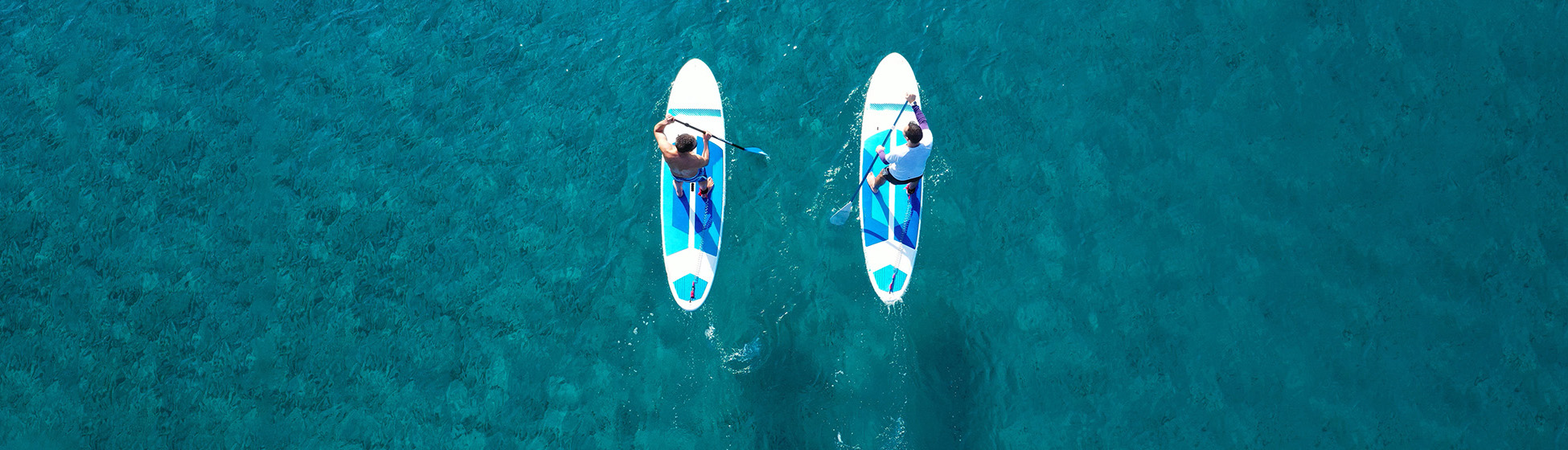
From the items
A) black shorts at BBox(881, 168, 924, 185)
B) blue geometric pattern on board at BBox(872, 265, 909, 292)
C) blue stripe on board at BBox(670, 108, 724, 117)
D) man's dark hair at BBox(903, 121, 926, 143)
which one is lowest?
blue geometric pattern on board at BBox(872, 265, 909, 292)

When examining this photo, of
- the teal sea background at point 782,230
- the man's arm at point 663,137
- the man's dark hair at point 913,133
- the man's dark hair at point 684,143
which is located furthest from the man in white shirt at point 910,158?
the man's arm at point 663,137

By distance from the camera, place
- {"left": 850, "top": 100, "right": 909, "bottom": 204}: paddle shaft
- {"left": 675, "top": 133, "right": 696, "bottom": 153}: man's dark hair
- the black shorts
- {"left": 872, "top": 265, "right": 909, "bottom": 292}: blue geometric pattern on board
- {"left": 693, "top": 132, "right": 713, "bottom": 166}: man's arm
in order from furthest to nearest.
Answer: {"left": 850, "top": 100, "right": 909, "bottom": 204}: paddle shaft, {"left": 872, "top": 265, "right": 909, "bottom": 292}: blue geometric pattern on board, the black shorts, {"left": 693, "top": 132, "right": 713, "bottom": 166}: man's arm, {"left": 675, "top": 133, "right": 696, "bottom": 153}: man's dark hair

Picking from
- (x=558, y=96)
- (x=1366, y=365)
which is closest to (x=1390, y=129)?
(x=1366, y=365)

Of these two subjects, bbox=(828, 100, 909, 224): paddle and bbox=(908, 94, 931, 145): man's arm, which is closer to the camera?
bbox=(908, 94, 931, 145): man's arm

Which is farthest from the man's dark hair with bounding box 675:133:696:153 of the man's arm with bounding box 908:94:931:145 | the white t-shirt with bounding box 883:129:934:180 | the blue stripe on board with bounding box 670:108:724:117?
the man's arm with bounding box 908:94:931:145

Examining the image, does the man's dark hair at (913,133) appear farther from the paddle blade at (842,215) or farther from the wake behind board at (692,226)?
the wake behind board at (692,226)

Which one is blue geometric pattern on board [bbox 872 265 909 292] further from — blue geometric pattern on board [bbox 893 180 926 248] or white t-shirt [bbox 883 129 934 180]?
white t-shirt [bbox 883 129 934 180]

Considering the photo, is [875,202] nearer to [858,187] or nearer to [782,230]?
[858,187]

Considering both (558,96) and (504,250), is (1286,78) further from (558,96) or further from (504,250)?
(504,250)
